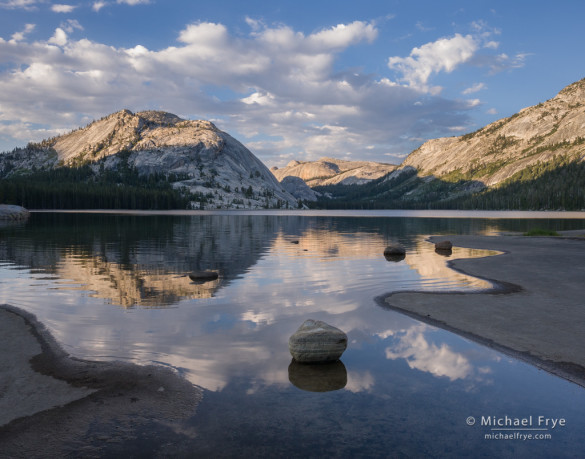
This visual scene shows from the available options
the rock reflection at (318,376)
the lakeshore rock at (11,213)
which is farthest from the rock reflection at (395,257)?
the lakeshore rock at (11,213)

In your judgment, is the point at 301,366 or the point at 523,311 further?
the point at 523,311

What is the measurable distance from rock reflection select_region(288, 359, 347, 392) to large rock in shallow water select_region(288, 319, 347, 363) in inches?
10.3

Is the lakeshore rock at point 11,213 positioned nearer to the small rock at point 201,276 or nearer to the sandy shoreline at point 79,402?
the small rock at point 201,276

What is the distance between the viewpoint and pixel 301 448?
10.0m

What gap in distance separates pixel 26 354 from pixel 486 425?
17.6 m

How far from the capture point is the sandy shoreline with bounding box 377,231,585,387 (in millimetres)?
16172

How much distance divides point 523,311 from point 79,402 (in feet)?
73.6

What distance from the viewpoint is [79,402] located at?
487 inches

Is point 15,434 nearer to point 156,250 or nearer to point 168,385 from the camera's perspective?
point 168,385

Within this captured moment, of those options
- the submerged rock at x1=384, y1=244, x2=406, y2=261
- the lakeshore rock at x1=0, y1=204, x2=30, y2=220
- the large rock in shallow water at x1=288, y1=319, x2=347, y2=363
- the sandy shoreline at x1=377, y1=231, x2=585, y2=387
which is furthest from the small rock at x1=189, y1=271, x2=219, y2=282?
the lakeshore rock at x1=0, y1=204, x2=30, y2=220

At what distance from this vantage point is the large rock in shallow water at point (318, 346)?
1572cm

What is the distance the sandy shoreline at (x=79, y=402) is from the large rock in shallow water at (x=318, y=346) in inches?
174

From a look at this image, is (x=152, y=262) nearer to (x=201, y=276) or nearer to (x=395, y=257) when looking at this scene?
(x=201, y=276)

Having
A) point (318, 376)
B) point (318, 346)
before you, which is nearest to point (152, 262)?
point (318, 346)
